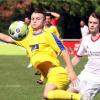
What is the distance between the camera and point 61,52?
9086mm

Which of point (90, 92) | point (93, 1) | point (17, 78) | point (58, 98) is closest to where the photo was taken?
point (58, 98)

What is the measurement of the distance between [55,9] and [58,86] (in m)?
37.6

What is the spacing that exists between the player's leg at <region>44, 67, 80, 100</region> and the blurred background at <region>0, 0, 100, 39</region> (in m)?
36.9

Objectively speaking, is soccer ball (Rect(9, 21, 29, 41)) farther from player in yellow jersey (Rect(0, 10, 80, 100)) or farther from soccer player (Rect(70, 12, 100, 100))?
soccer player (Rect(70, 12, 100, 100))

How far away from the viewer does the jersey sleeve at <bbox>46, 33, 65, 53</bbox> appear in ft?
30.1


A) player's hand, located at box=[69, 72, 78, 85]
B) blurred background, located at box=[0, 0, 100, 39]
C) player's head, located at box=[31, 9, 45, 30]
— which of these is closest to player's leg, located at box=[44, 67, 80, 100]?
player's hand, located at box=[69, 72, 78, 85]

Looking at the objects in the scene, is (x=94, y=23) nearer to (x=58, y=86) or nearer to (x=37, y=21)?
(x=37, y=21)

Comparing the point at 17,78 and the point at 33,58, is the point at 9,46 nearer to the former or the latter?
the point at 17,78

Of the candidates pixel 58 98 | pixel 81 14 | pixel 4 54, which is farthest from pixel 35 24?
pixel 81 14

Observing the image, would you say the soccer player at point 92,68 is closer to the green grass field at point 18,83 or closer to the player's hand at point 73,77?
the player's hand at point 73,77

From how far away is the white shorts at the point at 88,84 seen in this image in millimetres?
9398

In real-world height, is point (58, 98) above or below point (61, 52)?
below

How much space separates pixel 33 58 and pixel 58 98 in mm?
873

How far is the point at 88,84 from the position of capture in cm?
942
